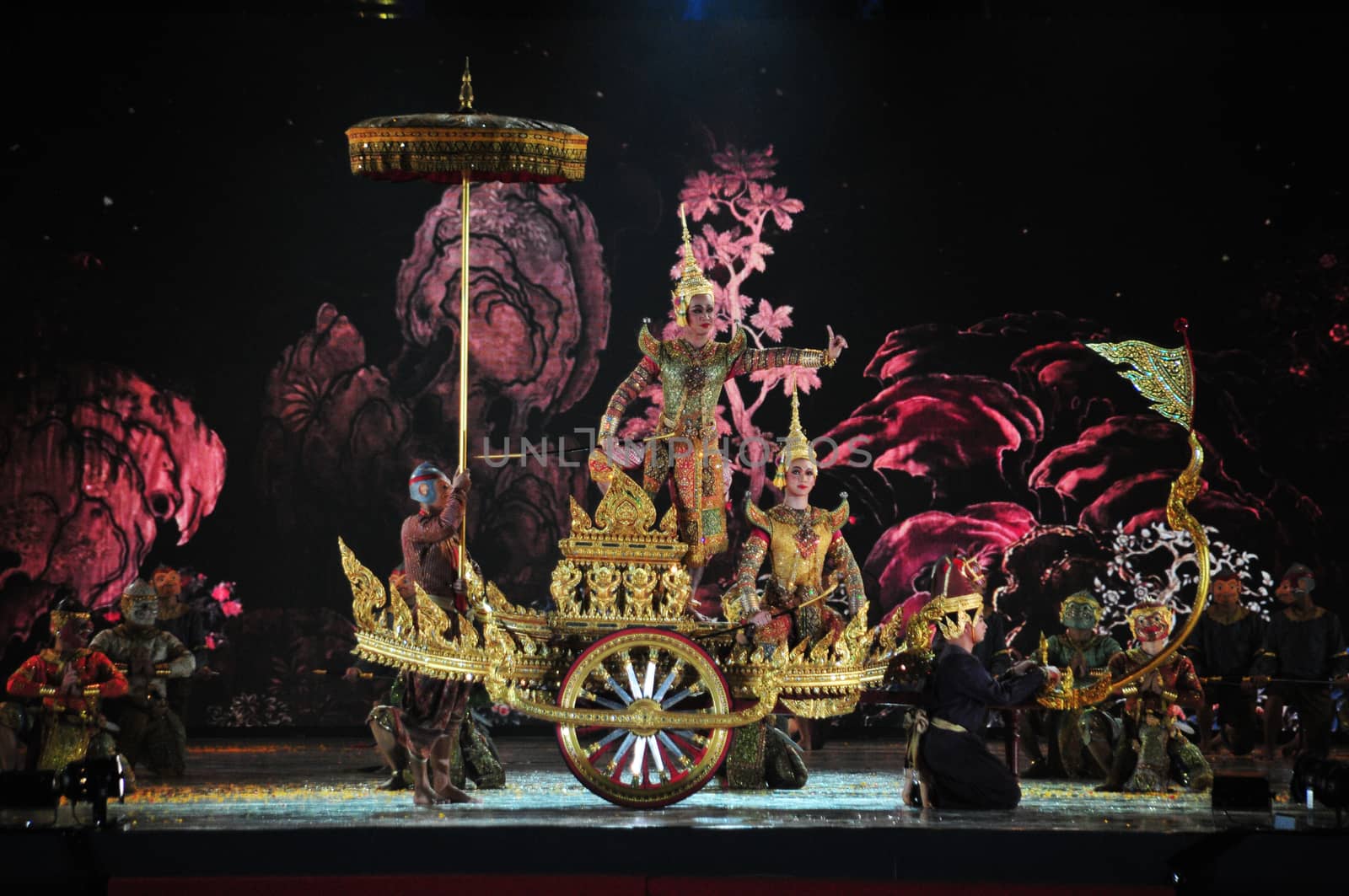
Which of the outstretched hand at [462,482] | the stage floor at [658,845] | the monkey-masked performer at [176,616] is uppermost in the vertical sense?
the outstretched hand at [462,482]

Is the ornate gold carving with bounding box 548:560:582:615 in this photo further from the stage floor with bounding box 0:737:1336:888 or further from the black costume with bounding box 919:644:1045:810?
the black costume with bounding box 919:644:1045:810

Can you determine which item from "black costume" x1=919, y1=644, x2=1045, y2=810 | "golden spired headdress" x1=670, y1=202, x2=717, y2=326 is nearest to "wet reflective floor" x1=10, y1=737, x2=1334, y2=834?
"black costume" x1=919, y1=644, x2=1045, y2=810

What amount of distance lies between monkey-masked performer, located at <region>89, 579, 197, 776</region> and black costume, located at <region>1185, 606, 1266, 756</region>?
4.77 metres

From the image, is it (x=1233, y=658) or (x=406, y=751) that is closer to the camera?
(x=406, y=751)

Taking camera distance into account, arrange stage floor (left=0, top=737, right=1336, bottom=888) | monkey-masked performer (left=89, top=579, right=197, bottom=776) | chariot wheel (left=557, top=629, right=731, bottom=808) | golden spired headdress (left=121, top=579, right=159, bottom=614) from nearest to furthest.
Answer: stage floor (left=0, top=737, right=1336, bottom=888) → chariot wheel (left=557, top=629, right=731, bottom=808) → monkey-masked performer (left=89, top=579, right=197, bottom=776) → golden spired headdress (left=121, top=579, right=159, bottom=614)

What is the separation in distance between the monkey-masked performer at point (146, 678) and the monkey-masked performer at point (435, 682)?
1304mm

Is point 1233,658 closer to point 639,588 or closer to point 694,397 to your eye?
point 694,397

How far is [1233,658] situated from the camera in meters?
8.10

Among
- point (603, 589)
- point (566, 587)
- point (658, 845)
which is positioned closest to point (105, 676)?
point (566, 587)

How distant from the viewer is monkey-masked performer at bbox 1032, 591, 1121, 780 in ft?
22.2

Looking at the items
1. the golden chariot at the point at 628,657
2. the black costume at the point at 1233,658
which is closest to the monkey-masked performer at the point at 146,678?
the golden chariot at the point at 628,657

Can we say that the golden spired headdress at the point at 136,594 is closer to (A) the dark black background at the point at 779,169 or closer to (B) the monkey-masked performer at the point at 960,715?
(A) the dark black background at the point at 779,169

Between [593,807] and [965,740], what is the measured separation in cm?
130

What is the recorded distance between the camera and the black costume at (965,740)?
5.62 metres
